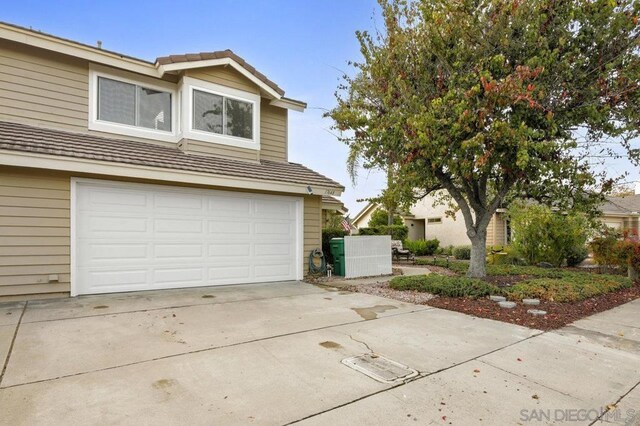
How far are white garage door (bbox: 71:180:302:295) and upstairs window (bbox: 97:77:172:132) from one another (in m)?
2.02

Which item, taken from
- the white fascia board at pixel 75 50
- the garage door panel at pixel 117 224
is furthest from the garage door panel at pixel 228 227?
the white fascia board at pixel 75 50

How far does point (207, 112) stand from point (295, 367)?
737cm

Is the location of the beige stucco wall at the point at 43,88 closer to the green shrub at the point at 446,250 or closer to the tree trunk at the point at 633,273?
the tree trunk at the point at 633,273

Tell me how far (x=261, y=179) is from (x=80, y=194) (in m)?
3.69

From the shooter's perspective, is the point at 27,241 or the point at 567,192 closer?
the point at 27,241

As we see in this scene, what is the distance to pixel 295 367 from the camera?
3.62m

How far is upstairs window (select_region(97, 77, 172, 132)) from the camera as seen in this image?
822 cm

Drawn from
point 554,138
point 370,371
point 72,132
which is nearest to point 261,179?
point 72,132

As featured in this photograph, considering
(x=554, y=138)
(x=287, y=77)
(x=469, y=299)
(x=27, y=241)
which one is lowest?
(x=469, y=299)

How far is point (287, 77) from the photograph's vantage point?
13.9 meters

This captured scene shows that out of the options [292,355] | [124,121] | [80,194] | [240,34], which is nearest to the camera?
[292,355]

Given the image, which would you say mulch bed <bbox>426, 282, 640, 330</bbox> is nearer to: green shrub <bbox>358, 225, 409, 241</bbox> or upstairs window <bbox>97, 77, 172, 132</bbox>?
upstairs window <bbox>97, 77, 172, 132</bbox>

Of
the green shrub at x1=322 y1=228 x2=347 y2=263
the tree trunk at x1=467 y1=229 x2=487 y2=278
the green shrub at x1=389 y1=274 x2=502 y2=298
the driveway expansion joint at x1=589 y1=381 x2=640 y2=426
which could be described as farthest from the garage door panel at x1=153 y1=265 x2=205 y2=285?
the driveway expansion joint at x1=589 y1=381 x2=640 y2=426

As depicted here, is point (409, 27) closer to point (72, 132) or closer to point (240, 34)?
point (240, 34)
